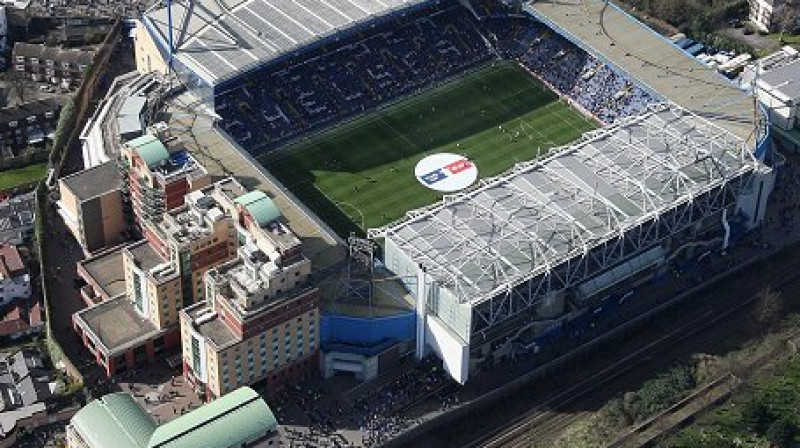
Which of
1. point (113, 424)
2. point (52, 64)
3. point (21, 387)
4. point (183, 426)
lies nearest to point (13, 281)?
point (21, 387)

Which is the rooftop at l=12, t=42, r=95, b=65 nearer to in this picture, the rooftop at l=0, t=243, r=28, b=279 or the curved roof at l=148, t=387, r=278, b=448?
the rooftop at l=0, t=243, r=28, b=279

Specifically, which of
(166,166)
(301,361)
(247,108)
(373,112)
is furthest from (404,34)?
(301,361)

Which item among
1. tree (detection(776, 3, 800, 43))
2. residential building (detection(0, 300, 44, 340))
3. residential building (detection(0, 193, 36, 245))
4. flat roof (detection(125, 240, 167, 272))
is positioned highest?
tree (detection(776, 3, 800, 43))

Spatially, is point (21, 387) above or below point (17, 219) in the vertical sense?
below

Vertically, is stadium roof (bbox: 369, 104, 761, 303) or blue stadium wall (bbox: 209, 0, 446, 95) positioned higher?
blue stadium wall (bbox: 209, 0, 446, 95)

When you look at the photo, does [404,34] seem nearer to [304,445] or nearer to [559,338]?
[559,338]

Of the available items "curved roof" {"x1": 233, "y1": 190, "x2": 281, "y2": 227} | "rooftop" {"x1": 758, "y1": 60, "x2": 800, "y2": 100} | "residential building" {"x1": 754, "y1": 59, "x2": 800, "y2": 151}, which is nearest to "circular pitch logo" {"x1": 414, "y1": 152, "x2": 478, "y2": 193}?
"curved roof" {"x1": 233, "y1": 190, "x2": 281, "y2": 227}

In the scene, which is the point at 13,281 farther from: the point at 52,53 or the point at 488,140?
the point at 488,140

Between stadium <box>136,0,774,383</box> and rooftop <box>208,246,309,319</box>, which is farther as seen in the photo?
stadium <box>136,0,774,383</box>

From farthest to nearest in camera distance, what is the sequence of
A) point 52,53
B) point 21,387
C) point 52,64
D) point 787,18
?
point 787,18 → point 52,53 → point 52,64 → point 21,387
